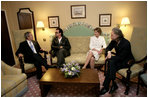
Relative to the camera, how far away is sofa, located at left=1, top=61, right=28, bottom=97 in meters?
1.75

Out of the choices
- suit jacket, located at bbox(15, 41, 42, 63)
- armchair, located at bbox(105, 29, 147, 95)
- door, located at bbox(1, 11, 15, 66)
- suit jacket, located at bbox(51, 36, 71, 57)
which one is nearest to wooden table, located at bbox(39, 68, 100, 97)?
armchair, located at bbox(105, 29, 147, 95)

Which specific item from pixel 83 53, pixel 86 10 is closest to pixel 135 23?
pixel 86 10

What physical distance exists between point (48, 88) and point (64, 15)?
2299mm

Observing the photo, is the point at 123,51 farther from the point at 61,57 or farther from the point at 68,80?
the point at 61,57

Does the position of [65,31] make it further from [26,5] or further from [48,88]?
[48,88]

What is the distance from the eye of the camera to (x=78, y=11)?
349 centimetres

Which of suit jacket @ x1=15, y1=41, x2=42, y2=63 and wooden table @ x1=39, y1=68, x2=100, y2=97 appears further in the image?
suit jacket @ x1=15, y1=41, x2=42, y2=63

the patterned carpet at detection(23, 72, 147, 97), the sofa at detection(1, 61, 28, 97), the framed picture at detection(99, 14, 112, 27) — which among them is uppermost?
the framed picture at detection(99, 14, 112, 27)

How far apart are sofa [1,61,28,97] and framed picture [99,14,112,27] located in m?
2.64

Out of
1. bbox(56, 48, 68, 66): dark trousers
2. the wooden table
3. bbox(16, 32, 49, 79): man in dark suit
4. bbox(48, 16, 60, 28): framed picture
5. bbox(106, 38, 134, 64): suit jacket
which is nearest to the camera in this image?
the wooden table

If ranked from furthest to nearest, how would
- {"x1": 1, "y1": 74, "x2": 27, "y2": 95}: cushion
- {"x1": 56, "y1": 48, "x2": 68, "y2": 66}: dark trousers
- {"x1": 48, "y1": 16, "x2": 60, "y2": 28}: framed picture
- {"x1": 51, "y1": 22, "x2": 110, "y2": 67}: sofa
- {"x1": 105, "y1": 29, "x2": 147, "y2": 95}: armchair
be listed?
{"x1": 48, "y1": 16, "x2": 60, "y2": 28}: framed picture → {"x1": 51, "y1": 22, "x2": 110, "y2": 67}: sofa → {"x1": 56, "y1": 48, "x2": 68, "y2": 66}: dark trousers → {"x1": 105, "y1": 29, "x2": 147, "y2": 95}: armchair → {"x1": 1, "y1": 74, "x2": 27, "y2": 95}: cushion

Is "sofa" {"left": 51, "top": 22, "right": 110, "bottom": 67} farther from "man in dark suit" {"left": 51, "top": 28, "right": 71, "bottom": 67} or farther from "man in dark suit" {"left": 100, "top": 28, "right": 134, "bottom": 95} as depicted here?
"man in dark suit" {"left": 100, "top": 28, "right": 134, "bottom": 95}

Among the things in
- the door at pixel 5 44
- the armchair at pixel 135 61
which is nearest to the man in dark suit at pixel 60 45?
the armchair at pixel 135 61

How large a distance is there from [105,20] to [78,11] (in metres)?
0.87
